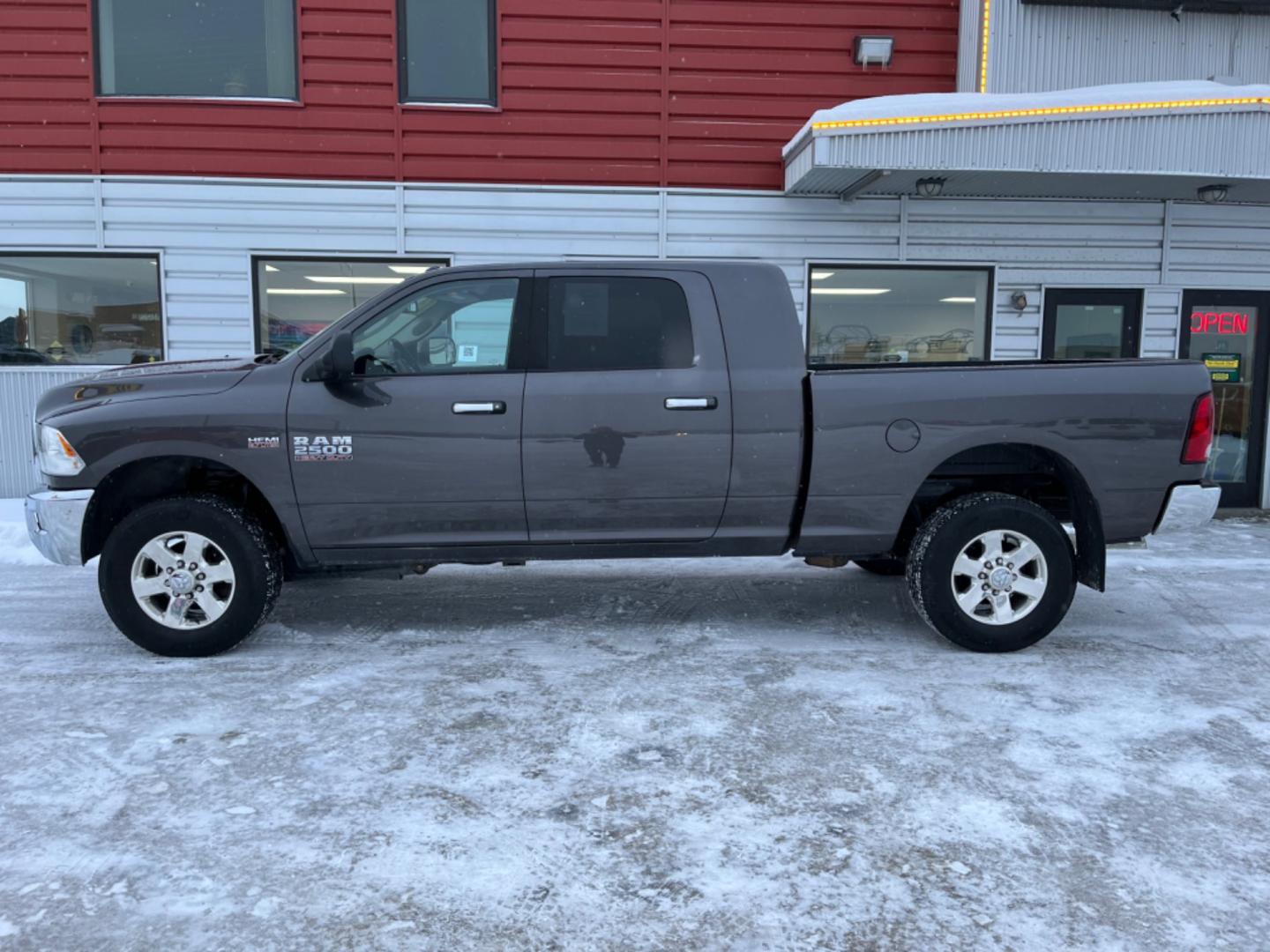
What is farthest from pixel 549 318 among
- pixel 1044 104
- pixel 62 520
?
pixel 1044 104

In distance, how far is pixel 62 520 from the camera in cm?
452

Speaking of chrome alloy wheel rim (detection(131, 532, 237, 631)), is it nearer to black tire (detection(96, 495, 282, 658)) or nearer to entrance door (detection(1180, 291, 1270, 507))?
black tire (detection(96, 495, 282, 658))

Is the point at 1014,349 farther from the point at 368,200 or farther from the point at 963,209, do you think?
the point at 368,200

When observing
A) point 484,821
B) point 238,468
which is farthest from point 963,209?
point 484,821

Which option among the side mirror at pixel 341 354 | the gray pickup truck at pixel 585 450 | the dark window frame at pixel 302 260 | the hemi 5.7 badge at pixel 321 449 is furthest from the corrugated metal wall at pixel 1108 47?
the hemi 5.7 badge at pixel 321 449

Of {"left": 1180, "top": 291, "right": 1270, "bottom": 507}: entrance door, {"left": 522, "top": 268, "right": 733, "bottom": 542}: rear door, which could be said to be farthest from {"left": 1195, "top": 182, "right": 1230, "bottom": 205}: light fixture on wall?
{"left": 522, "top": 268, "right": 733, "bottom": 542}: rear door

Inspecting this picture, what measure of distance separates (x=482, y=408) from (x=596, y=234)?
521 centimetres

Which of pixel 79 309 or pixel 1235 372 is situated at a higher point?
pixel 79 309

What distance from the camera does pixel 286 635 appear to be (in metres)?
5.07

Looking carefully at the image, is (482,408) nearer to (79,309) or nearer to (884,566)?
(884,566)

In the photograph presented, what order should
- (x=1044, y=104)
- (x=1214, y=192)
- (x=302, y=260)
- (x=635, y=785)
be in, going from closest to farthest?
(x=635, y=785), (x=1044, y=104), (x=1214, y=192), (x=302, y=260)

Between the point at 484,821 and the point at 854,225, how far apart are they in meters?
7.85

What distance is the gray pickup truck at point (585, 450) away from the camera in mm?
4566

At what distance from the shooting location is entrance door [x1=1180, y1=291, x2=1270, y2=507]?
9.80 meters
